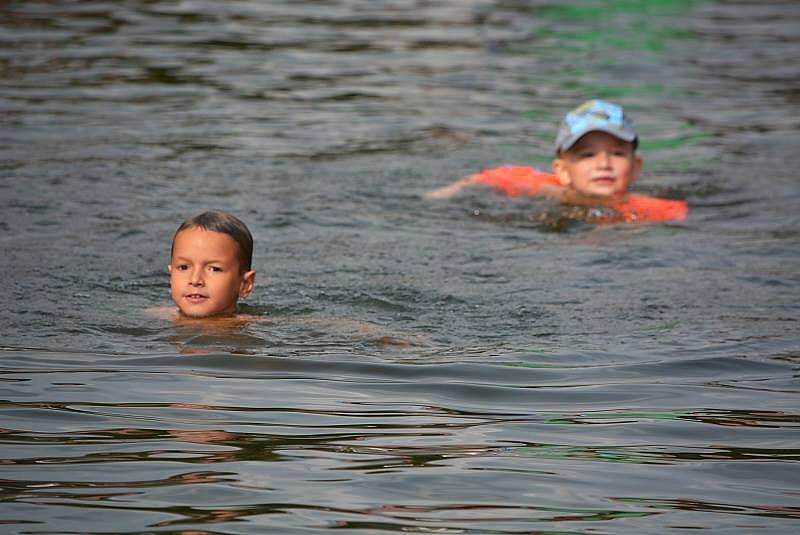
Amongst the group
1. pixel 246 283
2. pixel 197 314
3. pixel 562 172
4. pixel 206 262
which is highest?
pixel 562 172

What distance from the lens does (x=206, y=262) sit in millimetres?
6477

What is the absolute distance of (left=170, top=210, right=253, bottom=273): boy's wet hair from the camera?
6469 millimetres

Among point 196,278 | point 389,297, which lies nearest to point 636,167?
point 389,297

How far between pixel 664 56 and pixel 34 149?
710cm

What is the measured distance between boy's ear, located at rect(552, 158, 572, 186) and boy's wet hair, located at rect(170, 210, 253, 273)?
11.5ft

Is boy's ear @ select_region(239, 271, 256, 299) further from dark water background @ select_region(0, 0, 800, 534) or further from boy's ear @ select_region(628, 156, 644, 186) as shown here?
boy's ear @ select_region(628, 156, 644, 186)

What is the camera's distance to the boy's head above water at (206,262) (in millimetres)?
6441

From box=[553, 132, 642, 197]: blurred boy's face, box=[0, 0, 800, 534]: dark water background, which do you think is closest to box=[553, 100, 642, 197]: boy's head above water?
box=[553, 132, 642, 197]: blurred boy's face

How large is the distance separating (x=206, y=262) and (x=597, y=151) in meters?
3.81

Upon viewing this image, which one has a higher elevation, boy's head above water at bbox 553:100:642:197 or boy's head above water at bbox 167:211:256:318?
boy's head above water at bbox 553:100:642:197

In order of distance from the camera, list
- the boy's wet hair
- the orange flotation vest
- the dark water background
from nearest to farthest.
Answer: the dark water background, the boy's wet hair, the orange flotation vest

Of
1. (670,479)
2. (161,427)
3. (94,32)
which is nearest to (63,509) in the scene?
(161,427)

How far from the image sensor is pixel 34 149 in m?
10.1

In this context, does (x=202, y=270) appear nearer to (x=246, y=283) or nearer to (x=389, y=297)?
(x=246, y=283)
